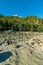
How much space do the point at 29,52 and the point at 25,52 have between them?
0.87ft

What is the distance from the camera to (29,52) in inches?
303

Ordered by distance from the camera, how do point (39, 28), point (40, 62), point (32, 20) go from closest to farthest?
point (40, 62)
point (39, 28)
point (32, 20)

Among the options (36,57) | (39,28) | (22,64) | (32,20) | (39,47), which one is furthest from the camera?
(32,20)

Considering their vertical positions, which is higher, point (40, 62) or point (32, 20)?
point (32, 20)

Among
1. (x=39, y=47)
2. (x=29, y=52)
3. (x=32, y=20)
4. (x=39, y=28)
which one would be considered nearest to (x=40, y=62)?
(x=29, y=52)

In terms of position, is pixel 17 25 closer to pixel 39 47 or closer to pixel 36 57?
pixel 39 47

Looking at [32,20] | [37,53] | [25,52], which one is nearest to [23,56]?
[25,52]

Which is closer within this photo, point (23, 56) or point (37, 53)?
point (23, 56)

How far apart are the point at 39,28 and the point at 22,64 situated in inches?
564

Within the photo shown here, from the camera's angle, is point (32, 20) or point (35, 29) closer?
point (35, 29)

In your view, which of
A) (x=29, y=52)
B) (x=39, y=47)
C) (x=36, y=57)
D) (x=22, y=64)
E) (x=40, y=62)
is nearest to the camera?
(x=22, y=64)

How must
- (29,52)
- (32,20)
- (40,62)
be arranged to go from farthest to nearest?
(32,20), (29,52), (40,62)

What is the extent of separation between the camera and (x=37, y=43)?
9430 millimetres

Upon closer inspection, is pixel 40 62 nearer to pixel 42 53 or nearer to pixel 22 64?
pixel 22 64
